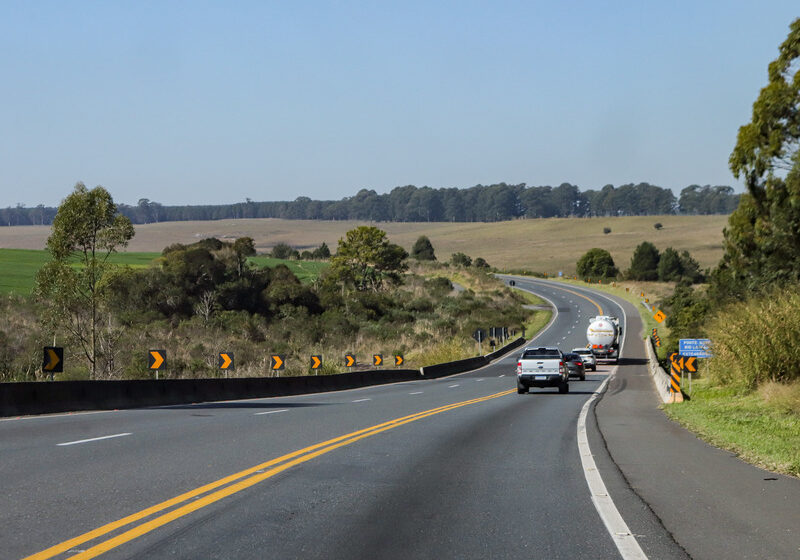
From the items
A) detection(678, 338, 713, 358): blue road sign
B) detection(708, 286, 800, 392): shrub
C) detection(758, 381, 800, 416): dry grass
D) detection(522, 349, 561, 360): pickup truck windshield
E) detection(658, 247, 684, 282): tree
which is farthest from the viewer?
detection(658, 247, 684, 282): tree

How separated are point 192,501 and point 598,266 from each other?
447 feet

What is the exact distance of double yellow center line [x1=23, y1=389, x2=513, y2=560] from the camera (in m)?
6.75

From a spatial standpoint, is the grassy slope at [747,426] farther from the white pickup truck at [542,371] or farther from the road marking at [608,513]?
the white pickup truck at [542,371]

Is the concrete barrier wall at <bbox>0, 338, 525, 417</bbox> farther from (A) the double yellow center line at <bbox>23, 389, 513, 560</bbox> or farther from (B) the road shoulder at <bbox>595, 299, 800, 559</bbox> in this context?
(B) the road shoulder at <bbox>595, 299, 800, 559</bbox>

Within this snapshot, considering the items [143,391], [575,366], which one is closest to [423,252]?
[575,366]

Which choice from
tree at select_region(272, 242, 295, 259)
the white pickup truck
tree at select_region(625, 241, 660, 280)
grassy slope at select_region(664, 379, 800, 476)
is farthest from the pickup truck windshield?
tree at select_region(272, 242, 295, 259)

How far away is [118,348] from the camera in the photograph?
154 feet

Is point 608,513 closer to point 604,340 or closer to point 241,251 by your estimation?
point 604,340

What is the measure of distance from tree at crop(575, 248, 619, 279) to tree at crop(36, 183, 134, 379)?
107 meters

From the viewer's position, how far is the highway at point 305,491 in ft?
23.0

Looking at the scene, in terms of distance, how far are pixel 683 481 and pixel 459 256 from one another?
462 feet

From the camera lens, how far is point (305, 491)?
943 cm

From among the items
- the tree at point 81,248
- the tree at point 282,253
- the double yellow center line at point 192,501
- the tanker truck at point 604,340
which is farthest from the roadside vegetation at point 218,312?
the tree at point 282,253

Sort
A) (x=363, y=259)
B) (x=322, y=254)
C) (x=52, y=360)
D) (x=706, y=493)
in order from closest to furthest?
(x=706, y=493), (x=52, y=360), (x=363, y=259), (x=322, y=254)
